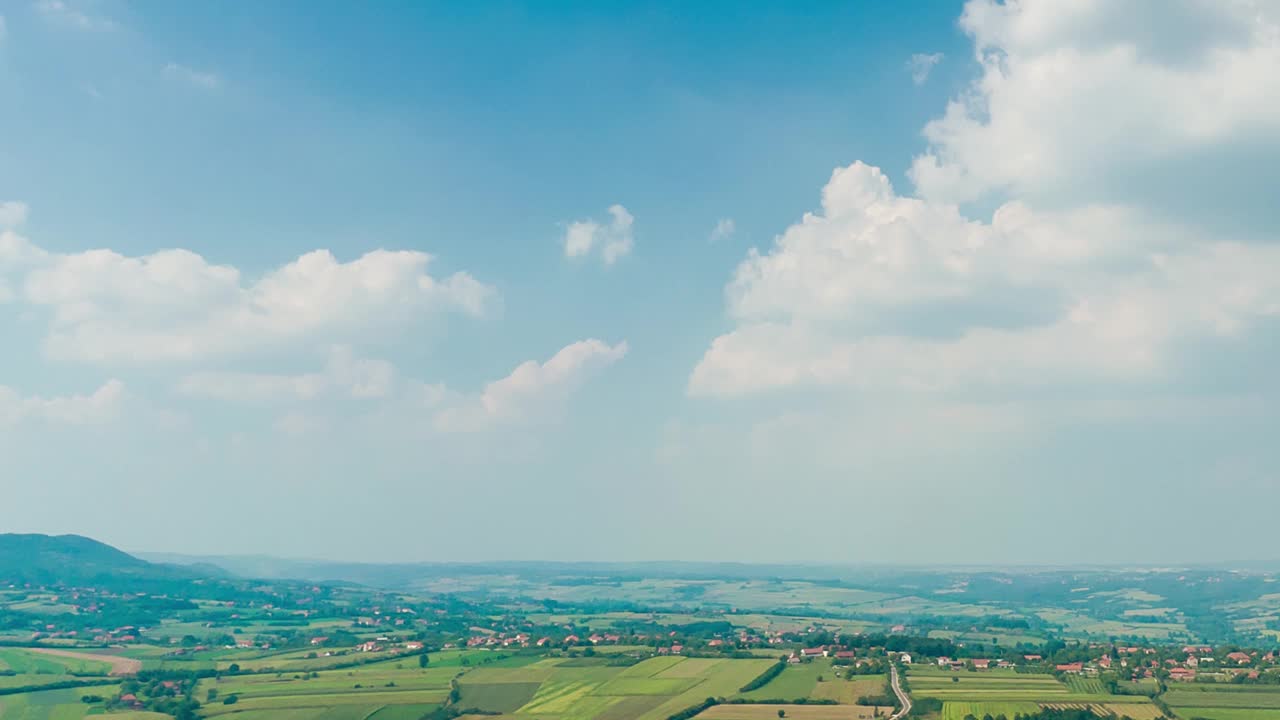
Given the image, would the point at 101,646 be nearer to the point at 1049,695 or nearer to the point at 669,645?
the point at 669,645

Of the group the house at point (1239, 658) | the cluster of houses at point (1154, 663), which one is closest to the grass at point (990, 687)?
the cluster of houses at point (1154, 663)

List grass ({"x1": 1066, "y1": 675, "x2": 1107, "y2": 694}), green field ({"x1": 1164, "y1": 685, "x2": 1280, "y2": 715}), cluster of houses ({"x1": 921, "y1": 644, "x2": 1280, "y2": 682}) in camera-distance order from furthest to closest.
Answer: cluster of houses ({"x1": 921, "y1": 644, "x2": 1280, "y2": 682}) → grass ({"x1": 1066, "y1": 675, "x2": 1107, "y2": 694}) → green field ({"x1": 1164, "y1": 685, "x2": 1280, "y2": 715})

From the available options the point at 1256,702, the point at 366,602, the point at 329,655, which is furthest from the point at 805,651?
the point at 366,602

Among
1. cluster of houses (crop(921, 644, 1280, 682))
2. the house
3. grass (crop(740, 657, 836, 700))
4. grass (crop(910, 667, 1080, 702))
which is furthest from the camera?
the house

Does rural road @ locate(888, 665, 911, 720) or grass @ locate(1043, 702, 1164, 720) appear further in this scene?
rural road @ locate(888, 665, 911, 720)

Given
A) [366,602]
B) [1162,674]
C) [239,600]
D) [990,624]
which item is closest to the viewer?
[1162,674]

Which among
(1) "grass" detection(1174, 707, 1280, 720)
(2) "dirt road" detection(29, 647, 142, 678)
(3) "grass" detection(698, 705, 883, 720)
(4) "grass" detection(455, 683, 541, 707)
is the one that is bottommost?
(1) "grass" detection(1174, 707, 1280, 720)

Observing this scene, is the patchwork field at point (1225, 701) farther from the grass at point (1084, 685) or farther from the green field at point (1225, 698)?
the grass at point (1084, 685)

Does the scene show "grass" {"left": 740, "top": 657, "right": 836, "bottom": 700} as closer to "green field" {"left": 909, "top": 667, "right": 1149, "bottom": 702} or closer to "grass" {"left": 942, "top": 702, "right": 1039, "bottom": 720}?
"green field" {"left": 909, "top": 667, "right": 1149, "bottom": 702}

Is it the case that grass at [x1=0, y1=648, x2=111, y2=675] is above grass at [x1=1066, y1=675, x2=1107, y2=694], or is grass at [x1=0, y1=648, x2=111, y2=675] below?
above

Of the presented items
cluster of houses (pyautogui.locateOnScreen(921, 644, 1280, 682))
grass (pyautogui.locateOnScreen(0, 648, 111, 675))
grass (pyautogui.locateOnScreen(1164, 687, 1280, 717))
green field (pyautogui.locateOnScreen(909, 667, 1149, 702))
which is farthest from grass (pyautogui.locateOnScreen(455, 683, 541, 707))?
grass (pyautogui.locateOnScreen(1164, 687, 1280, 717))
